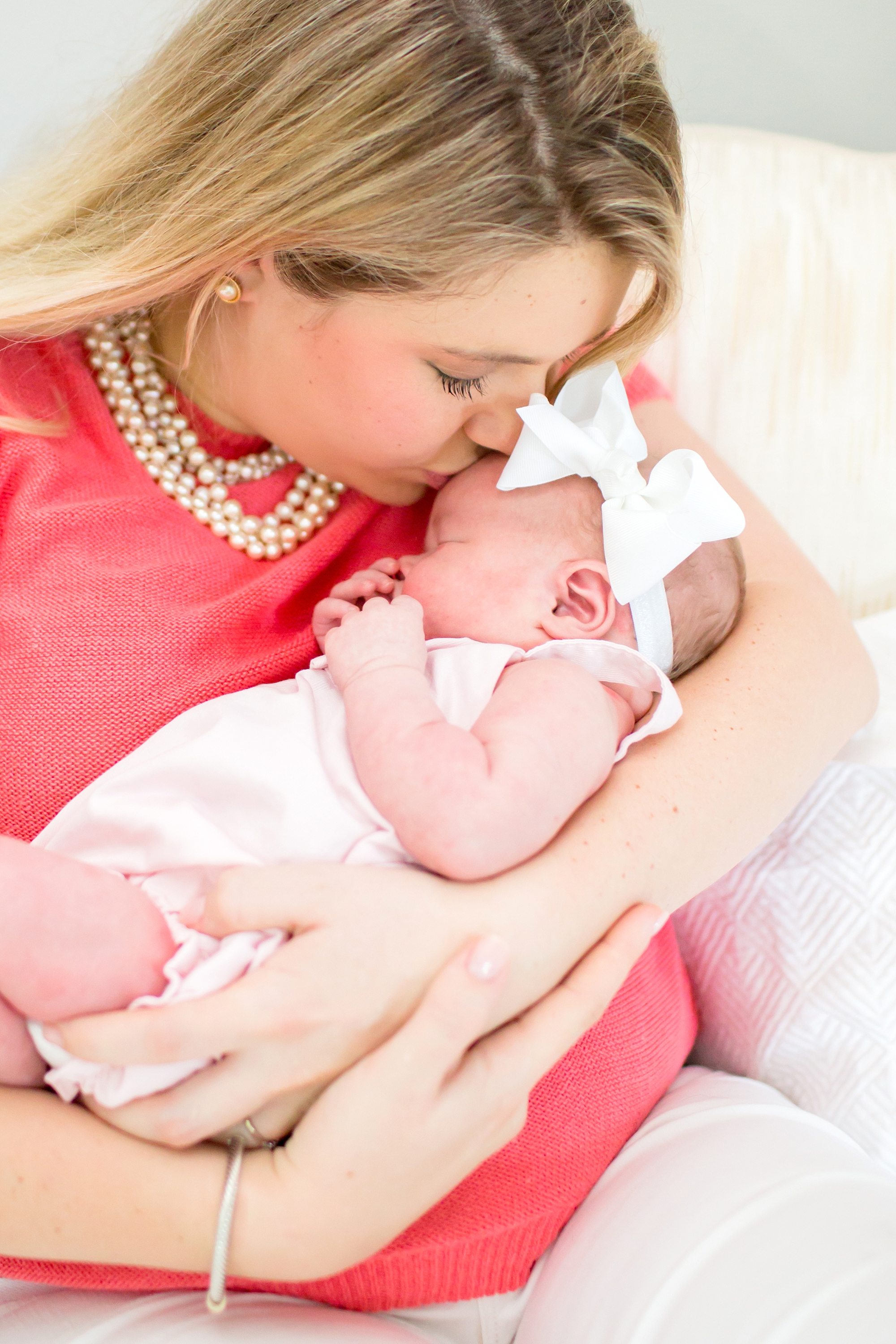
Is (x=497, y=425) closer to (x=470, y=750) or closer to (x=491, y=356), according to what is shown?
(x=491, y=356)

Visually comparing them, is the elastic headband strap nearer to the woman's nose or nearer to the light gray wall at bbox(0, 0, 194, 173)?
the woman's nose

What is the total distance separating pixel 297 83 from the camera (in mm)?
967

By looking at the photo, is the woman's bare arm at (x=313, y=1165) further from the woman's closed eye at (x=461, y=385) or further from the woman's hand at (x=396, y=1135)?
the woman's closed eye at (x=461, y=385)

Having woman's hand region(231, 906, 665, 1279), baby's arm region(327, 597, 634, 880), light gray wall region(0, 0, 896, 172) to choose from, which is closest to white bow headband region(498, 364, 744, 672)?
baby's arm region(327, 597, 634, 880)

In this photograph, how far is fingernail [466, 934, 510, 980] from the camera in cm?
80

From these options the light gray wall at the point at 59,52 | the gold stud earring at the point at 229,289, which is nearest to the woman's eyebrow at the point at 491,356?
the gold stud earring at the point at 229,289

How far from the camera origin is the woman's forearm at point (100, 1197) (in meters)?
0.80

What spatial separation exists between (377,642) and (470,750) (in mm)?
176

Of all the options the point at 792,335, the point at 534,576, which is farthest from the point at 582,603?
the point at 792,335

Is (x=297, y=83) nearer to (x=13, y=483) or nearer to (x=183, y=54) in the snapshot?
(x=183, y=54)

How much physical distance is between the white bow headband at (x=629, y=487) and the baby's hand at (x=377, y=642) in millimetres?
187

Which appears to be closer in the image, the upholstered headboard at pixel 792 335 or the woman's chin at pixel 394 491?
the woman's chin at pixel 394 491

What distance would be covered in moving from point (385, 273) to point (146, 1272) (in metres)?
0.94

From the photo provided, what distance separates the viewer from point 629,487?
1050mm
